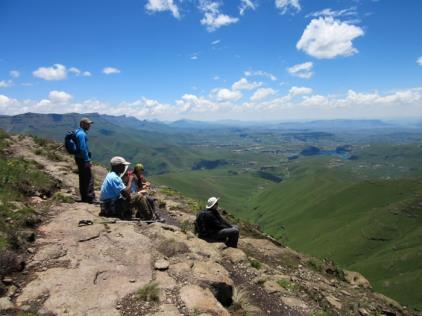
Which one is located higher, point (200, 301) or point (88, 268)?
point (88, 268)

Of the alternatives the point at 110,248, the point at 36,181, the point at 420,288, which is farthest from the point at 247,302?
the point at 420,288

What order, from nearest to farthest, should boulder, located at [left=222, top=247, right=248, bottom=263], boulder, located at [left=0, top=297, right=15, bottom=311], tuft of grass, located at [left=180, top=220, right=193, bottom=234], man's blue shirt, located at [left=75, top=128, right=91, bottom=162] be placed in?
1. boulder, located at [left=0, top=297, right=15, bottom=311]
2. boulder, located at [left=222, top=247, right=248, bottom=263]
3. man's blue shirt, located at [left=75, top=128, right=91, bottom=162]
4. tuft of grass, located at [left=180, top=220, right=193, bottom=234]

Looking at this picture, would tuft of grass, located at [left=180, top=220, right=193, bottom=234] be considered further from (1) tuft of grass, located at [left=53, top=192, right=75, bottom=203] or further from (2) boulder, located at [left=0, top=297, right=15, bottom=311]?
(2) boulder, located at [left=0, top=297, right=15, bottom=311]

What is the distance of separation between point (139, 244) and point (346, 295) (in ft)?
36.2

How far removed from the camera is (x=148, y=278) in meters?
12.0

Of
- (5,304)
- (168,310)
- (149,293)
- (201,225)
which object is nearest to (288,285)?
(201,225)

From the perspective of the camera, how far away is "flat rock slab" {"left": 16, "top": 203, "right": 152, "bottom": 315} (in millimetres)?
10086

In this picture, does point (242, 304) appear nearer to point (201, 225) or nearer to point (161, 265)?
point (161, 265)

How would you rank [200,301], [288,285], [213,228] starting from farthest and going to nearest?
1. [213,228]
2. [288,285]
3. [200,301]

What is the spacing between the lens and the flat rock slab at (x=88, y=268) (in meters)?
10.1

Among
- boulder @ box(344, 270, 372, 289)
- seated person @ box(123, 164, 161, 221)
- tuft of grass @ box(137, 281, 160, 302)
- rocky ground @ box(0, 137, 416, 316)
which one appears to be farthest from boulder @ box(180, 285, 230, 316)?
boulder @ box(344, 270, 372, 289)

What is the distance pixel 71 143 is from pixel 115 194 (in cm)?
399

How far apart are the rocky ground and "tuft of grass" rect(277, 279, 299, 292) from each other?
45mm

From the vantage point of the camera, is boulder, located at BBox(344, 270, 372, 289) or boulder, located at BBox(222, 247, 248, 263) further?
boulder, located at BBox(344, 270, 372, 289)
